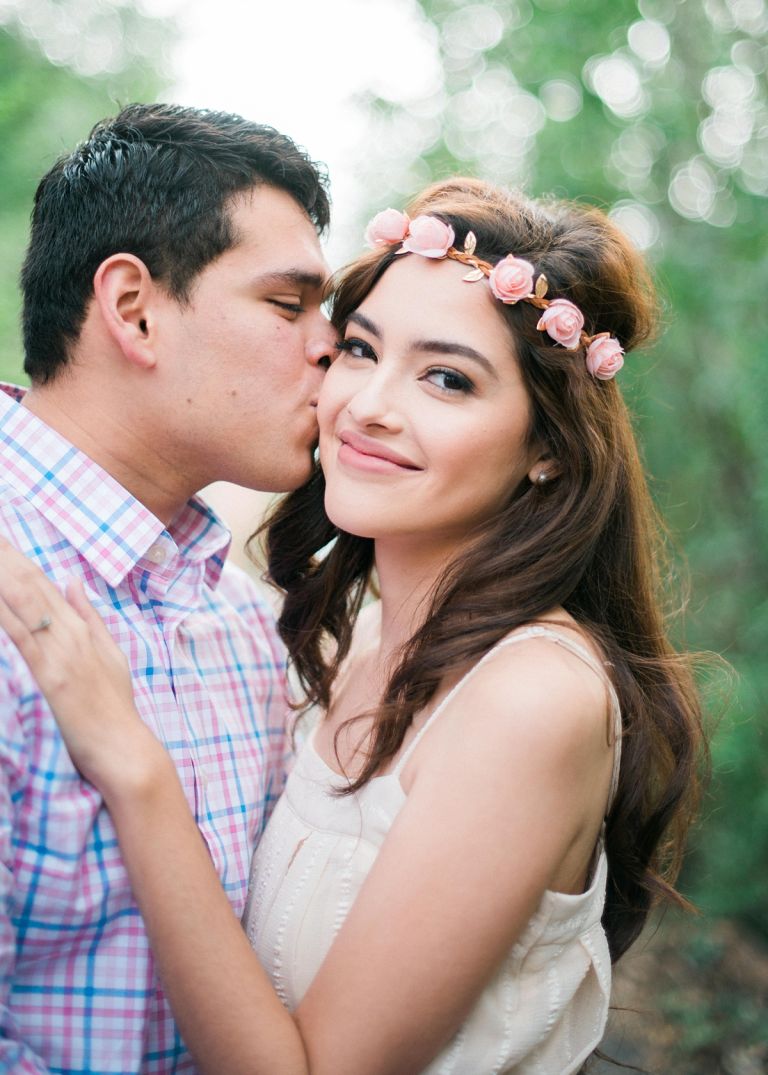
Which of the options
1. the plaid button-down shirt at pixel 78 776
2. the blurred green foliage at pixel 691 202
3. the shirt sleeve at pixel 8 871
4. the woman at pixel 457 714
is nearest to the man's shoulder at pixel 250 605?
the plaid button-down shirt at pixel 78 776

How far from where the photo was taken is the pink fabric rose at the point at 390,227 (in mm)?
2293

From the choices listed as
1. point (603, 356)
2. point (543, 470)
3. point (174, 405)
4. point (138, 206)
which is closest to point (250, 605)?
point (174, 405)

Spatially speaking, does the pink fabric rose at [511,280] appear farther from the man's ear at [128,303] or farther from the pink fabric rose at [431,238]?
the man's ear at [128,303]

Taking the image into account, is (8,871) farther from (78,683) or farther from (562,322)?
(562,322)

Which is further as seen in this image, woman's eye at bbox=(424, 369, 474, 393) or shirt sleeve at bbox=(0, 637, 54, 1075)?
woman's eye at bbox=(424, 369, 474, 393)

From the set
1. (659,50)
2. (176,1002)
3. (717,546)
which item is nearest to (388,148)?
(659,50)

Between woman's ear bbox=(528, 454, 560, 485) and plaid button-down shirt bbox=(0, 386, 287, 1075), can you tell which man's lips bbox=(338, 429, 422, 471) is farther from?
plaid button-down shirt bbox=(0, 386, 287, 1075)

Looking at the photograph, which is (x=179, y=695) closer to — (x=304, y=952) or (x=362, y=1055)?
(x=304, y=952)

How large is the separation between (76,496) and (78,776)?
0.61 metres

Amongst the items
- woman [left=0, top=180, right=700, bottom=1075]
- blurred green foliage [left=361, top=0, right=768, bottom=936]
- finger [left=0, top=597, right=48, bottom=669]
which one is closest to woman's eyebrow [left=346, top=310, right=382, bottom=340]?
woman [left=0, top=180, right=700, bottom=1075]

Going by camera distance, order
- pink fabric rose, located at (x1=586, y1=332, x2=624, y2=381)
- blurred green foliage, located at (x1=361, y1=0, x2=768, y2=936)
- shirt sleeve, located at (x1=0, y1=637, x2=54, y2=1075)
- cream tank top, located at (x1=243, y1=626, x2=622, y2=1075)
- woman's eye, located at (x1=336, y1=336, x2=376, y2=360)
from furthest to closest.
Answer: blurred green foliage, located at (x1=361, y1=0, x2=768, y2=936) < woman's eye, located at (x1=336, y1=336, x2=376, y2=360) < pink fabric rose, located at (x1=586, y1=332, x2=624, y2=381) < cream tank top, located at (x1=243, y1=626, x2=622, y2=1075) < shirt sleeve, located at (x1=0, y1=637, x2=54, y2=1075)

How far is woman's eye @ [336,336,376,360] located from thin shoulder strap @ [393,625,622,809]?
753 mm

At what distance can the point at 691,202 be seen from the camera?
152 inches

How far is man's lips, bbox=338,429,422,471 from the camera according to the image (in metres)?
2.17
